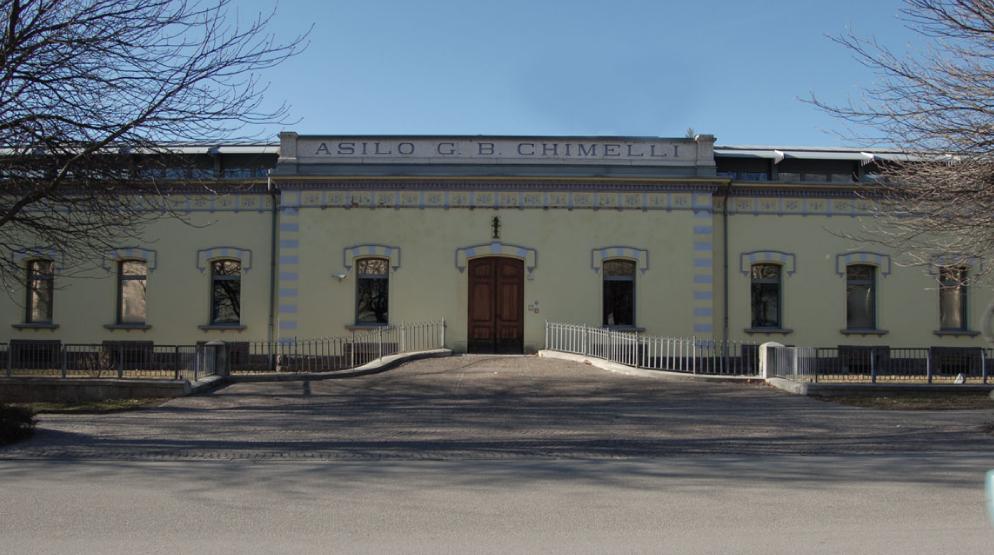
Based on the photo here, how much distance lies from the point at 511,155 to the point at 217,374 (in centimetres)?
1024

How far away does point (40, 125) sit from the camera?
11828 millimetres

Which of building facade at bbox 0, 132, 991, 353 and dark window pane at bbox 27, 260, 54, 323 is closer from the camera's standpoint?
building facade at bbox 0, 132, 991, 353

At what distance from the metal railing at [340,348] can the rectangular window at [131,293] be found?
148 inches

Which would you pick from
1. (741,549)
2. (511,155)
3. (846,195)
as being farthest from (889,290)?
(741,549)

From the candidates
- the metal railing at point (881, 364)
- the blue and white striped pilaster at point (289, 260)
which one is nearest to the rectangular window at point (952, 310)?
the metal railing at point (881, 364)

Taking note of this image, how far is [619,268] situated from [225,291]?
11.2 metres

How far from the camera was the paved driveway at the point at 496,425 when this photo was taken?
33.8 feet

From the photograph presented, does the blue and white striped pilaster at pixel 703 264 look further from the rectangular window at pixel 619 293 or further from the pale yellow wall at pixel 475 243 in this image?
the rectangular window at pixel 619 293

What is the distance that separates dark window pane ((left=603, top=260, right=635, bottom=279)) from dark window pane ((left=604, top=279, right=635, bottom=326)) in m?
0.20

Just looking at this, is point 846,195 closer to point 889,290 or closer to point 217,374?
point 889,290

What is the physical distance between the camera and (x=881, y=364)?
21.7 meters

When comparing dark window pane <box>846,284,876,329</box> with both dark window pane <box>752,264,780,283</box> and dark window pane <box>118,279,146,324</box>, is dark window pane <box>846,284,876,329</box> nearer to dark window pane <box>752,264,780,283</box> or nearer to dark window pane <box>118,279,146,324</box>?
dark window pane <box>752,264,780,283</box>

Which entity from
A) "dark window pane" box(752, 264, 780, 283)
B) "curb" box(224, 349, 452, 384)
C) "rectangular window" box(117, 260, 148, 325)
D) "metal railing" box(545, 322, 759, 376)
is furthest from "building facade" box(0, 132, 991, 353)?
"curb" box(224, 349, 452, 384)

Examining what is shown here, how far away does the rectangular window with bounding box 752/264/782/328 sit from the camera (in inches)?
972
